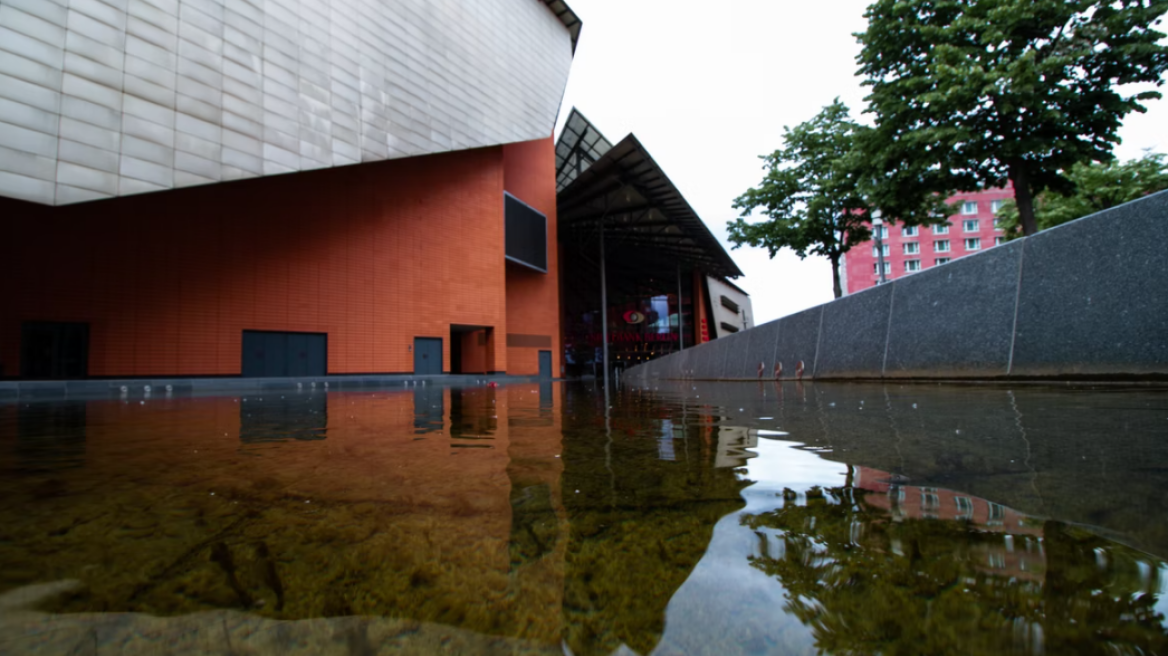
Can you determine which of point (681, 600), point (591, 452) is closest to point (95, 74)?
point (591, 452)

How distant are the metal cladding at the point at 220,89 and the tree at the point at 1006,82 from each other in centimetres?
1504

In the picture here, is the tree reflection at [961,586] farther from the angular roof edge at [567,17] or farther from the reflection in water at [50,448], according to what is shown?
the angular roof edge at [567,17]

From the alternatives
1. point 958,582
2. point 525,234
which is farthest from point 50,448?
point 525,234

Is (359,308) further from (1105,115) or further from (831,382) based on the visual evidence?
(1105,115)

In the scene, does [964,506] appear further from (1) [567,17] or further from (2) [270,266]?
(1) [567,17]

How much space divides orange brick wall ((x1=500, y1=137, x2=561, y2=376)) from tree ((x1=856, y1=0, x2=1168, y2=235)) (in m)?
19.4

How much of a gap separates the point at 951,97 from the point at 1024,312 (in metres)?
9.17

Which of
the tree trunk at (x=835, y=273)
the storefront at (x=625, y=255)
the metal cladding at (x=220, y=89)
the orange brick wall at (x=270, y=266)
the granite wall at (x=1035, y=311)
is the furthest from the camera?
the storefront at (x=625, y=255)

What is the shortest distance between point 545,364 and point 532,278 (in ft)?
17.0

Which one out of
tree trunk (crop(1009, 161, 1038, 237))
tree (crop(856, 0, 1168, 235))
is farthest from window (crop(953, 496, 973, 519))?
tree trunk (crop(1009, 161, 1038, 237))

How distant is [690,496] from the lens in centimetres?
136

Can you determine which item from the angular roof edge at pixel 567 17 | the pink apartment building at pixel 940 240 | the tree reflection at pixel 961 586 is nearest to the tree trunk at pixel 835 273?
the angular roof edge at pixel 567 17

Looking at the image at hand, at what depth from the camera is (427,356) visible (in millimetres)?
22812

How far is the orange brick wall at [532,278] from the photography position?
2933 cm
